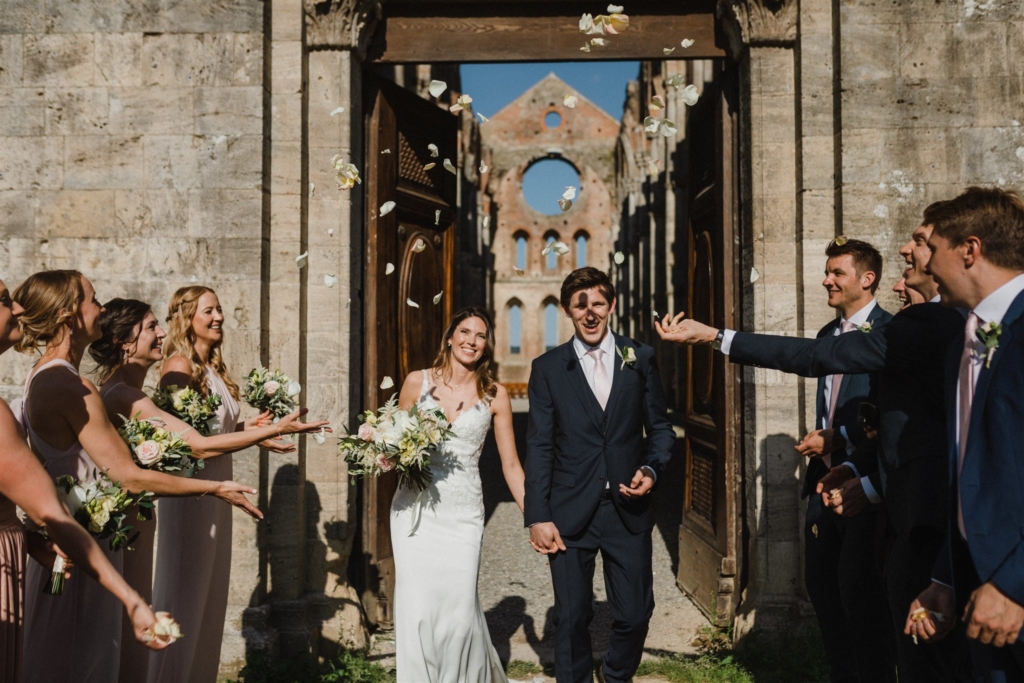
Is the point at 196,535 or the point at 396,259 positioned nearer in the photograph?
the point at 196,535

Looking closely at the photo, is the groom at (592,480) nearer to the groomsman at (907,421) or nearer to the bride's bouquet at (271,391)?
the groomsman at (907,421)

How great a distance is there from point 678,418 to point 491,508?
8.36m

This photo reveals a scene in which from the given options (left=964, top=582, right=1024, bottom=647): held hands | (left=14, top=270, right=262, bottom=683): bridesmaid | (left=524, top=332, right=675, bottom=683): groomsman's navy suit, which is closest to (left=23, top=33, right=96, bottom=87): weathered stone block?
(left=14, top=270, right=262, bottom=683): bridesmaid

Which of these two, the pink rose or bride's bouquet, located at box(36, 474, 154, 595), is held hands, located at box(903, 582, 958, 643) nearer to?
bride's bouquet, located at box(36, 474, 154, 595)

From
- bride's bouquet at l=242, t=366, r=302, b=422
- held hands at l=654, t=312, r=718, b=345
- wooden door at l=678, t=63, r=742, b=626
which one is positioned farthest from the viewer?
wooden door at l=678, t=63, r=742, b=626

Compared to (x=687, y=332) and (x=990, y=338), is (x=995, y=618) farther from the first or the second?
(x=687, y=332)

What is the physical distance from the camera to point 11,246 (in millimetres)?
5051

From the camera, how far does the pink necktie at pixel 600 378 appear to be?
3.85 m

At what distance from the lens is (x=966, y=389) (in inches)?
92.5

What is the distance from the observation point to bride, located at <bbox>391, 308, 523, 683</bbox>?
374 centimetres

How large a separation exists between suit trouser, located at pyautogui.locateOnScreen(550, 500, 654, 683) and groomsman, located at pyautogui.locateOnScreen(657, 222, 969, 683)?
1.14 m

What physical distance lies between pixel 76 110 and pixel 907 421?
532 centimetres

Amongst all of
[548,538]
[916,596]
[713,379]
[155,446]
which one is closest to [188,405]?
[155,446]

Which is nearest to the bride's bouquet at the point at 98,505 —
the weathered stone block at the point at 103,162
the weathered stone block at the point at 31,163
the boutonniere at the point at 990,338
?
the boutonniere at the point at 990,338
